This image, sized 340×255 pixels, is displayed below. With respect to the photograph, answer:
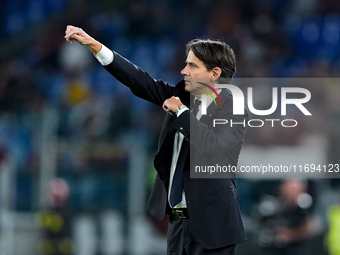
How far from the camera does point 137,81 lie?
2994mm

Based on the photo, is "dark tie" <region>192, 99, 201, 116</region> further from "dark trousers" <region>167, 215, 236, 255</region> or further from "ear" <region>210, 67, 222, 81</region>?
"dark trousers" <region>167, 215, 236, 255</region>

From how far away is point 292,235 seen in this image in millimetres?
5969

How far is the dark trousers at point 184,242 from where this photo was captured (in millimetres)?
2807

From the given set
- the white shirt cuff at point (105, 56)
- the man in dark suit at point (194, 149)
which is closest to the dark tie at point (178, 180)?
the man in dark suit at point (194, 149)

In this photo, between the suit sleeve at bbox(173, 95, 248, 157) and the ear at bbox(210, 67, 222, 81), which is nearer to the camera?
the suit sleeve at bbox(173, 95, 248, 157)

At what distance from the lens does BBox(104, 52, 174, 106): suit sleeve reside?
293cm

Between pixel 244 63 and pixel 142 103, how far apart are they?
1690mm

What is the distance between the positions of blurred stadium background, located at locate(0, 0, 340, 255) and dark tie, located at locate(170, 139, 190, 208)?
121 inches

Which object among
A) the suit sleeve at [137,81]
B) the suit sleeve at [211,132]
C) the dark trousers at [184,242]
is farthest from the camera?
the suit sleeve at [137,81]

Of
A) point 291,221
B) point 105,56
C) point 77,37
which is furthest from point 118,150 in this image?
point 77,37

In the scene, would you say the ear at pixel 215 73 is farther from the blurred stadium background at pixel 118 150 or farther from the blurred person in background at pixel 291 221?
the blurred person in background at pixel 291 221

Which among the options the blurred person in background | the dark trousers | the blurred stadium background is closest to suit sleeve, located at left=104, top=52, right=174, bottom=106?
the dark trousers

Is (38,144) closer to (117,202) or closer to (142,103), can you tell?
(117,202)

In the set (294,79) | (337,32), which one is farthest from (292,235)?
(337,32)
